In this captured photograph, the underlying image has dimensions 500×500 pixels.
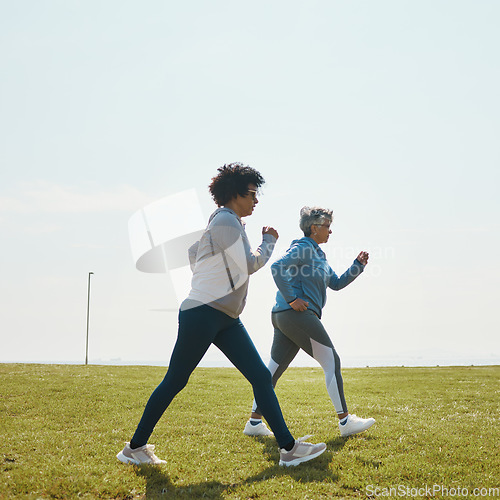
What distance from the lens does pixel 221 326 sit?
5059mm

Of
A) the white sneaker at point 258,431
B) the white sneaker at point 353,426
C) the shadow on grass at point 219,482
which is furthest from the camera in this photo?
the white sneaker at point 258,431

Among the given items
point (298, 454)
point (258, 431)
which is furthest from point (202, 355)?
point (258, 431)

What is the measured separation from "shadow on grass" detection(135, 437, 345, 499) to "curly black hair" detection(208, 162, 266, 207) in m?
2.72

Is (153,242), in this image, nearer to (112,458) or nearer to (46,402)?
(112,458)

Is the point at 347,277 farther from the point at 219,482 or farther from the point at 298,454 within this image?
the point at 219,482

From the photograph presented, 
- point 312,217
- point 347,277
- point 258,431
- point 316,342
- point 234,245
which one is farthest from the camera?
point 347,277

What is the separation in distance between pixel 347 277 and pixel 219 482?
3.18 metres

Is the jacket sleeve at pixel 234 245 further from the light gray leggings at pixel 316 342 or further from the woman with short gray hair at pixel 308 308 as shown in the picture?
the light gray leggings at pixel 316 342

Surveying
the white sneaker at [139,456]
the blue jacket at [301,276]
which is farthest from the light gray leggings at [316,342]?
the white sneaker at [139,456]

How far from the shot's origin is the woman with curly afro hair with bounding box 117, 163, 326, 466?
4.96m

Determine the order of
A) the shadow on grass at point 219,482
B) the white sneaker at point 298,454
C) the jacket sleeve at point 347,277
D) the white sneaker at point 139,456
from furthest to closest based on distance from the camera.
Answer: the jacket sleeve at point 347,277 < the white sneaker at point 139,456 < the white sneaker at point 298,454 < the shadow on grass at point 219,482

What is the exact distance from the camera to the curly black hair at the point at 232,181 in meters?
5.33

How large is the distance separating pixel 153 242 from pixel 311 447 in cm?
284

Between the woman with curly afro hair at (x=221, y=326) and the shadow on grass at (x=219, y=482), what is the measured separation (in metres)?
0.13
